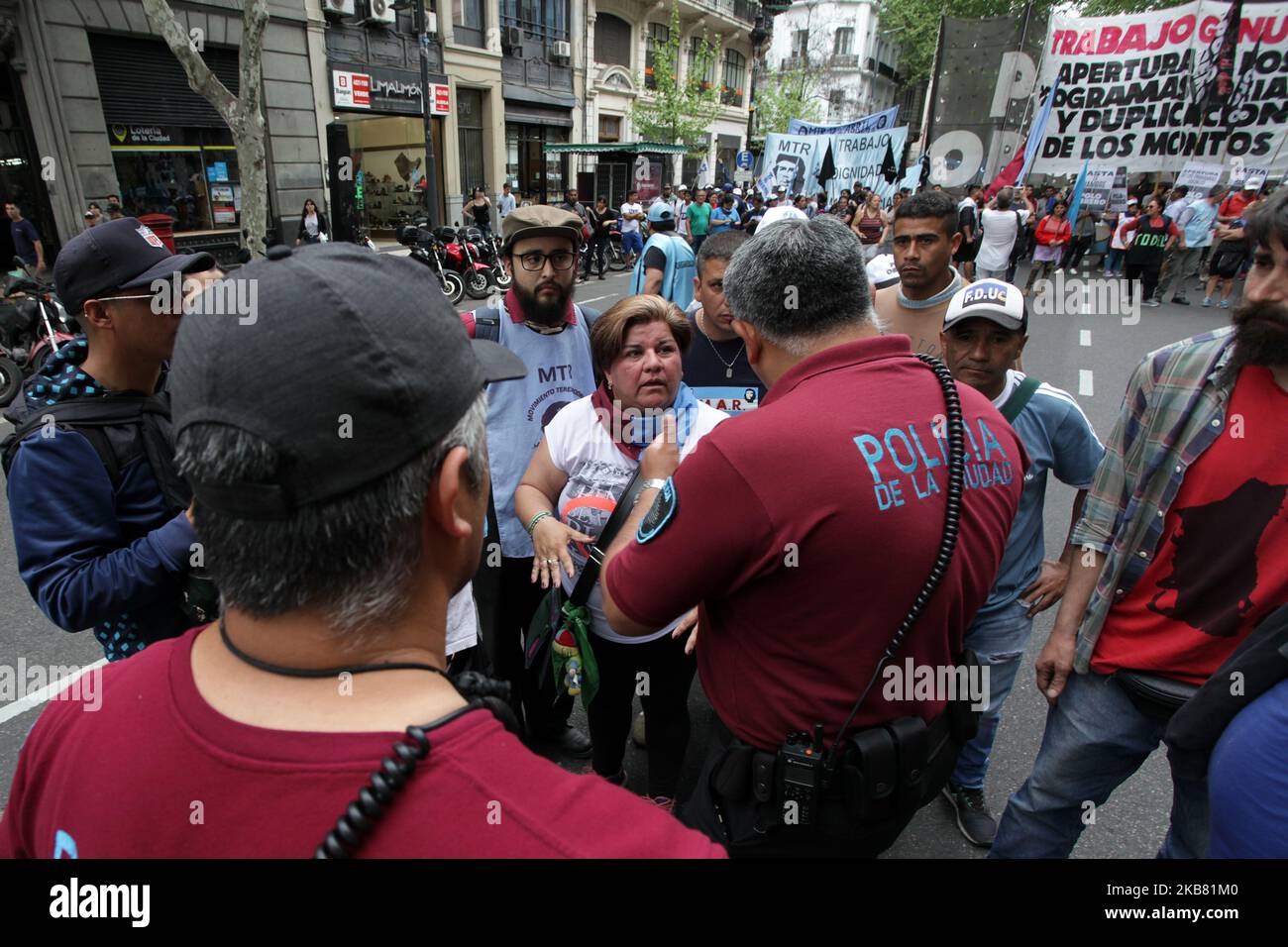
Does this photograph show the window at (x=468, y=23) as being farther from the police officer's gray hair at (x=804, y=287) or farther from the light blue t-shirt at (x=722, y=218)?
the police officer's gray hair at (x=804, y=287)

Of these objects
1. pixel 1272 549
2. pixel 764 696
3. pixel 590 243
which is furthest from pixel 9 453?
pixel 590 243

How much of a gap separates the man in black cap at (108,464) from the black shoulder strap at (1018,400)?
2.31 metres

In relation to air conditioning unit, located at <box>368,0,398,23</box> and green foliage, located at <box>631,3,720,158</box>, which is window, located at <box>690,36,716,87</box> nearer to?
green foliage, located at <box>631,3,720,158</box>

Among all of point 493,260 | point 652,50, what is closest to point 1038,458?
point 493,260

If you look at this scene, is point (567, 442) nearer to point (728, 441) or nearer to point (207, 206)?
point (728, 441)

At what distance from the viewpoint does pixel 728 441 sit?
1.25 m

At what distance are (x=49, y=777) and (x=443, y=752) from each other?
528 millimetres

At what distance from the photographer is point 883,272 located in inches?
167

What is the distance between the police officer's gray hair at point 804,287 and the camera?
4.74 ft

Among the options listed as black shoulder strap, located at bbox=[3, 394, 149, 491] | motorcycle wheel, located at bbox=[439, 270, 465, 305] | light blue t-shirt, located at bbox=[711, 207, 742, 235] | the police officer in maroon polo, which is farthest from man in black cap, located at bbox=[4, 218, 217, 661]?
light blue t-shirt, located at bbox=[711, 207, 742, 235]

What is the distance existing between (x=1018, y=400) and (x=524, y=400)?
5.67 feet

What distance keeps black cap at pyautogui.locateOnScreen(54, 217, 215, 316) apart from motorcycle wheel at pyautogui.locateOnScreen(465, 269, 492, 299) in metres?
11.6

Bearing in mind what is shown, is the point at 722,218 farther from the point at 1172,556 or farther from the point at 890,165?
the point at 1172,556
